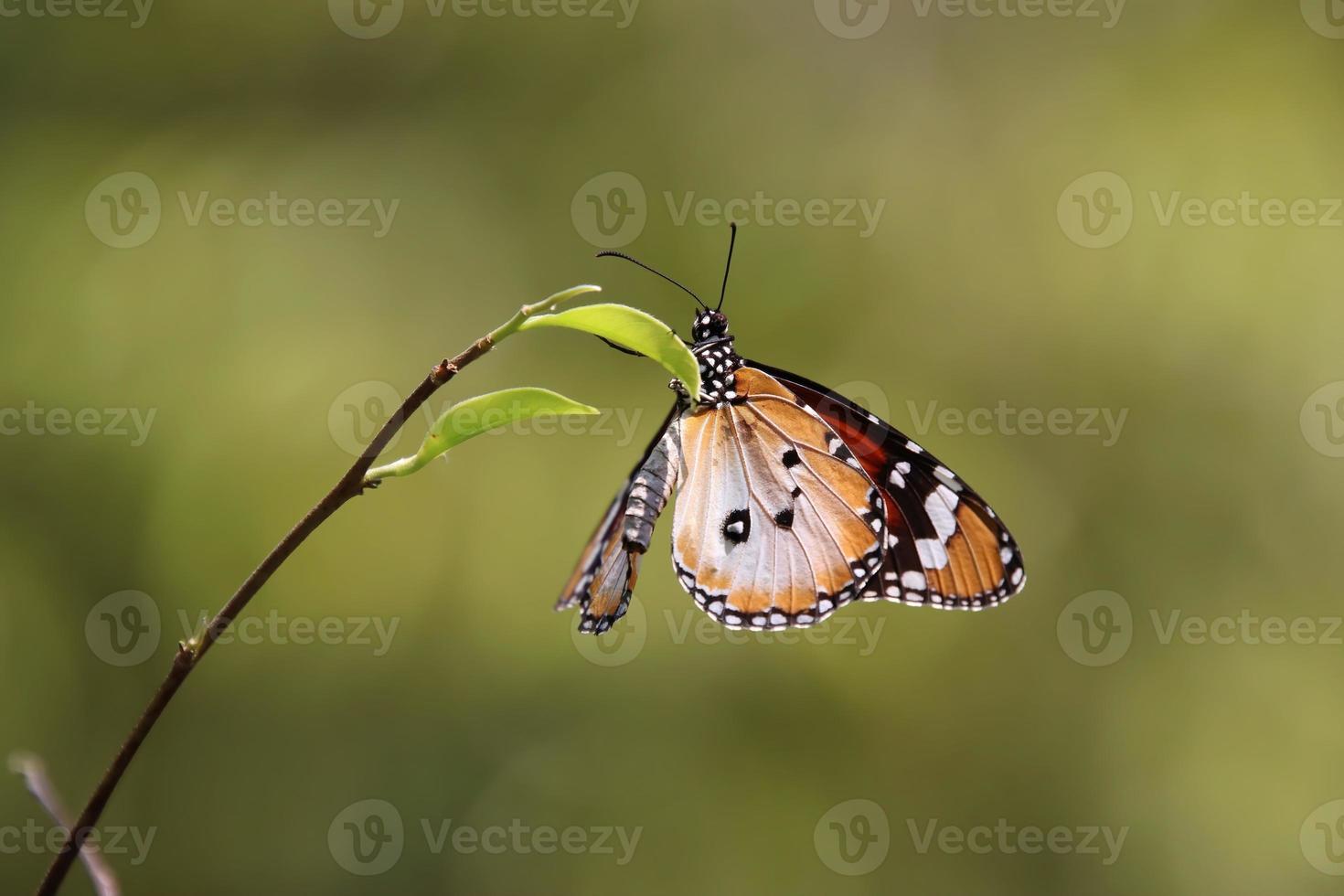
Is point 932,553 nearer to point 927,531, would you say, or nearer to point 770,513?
point 927,531

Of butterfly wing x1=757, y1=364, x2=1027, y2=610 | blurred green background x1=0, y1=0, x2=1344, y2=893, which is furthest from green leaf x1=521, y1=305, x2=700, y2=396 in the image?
blurred green background x1=0, y1=0, x2=1344, y2=893

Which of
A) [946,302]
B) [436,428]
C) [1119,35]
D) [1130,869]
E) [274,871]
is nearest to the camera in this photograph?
[436,428]

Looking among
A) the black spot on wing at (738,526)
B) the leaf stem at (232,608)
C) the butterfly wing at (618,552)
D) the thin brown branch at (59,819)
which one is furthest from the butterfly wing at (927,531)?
the thin brown branch at (59,819)

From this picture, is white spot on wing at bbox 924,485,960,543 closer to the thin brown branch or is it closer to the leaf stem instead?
the leaf stem

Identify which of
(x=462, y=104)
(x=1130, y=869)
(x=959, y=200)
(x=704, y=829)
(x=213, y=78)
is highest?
(x=959, y=200)

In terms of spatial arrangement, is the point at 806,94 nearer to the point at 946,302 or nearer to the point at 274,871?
the point at 946,302

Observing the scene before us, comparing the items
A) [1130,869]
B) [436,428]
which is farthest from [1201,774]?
[436,428]
